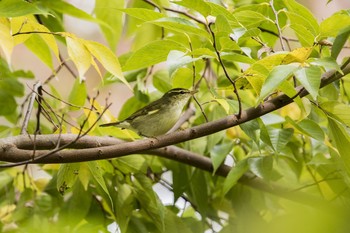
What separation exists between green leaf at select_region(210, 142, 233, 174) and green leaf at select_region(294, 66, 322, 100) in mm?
566

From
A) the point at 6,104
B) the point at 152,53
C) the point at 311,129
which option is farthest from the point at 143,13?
the point at 6,104

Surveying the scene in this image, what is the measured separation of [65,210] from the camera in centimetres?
158

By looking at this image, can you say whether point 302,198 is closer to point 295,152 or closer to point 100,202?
point 295,152

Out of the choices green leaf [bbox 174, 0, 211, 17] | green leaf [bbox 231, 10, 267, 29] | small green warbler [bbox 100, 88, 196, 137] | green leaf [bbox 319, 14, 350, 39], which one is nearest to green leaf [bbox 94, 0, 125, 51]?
small green warbler [bbox 100, 88, 196, 137]

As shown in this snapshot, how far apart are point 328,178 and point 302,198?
5.5 inches

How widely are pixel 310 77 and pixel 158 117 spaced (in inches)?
32.9

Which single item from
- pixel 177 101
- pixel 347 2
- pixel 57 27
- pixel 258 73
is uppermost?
pixel 258 73

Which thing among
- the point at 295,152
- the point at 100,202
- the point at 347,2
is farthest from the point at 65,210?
the point at 347,2

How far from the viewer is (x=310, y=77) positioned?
3.14 feet

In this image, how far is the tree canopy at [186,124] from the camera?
106 centimetres

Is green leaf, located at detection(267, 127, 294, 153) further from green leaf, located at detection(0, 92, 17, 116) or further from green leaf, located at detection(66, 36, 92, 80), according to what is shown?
green leaf, located at detection(0, 92, 17, 116)

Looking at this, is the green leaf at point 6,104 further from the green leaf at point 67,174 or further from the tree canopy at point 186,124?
the green leaf at point 67,174

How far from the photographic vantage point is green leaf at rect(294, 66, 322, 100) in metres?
0.93

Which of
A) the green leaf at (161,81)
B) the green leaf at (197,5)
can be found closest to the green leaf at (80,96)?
the green leaf at (161,81)
